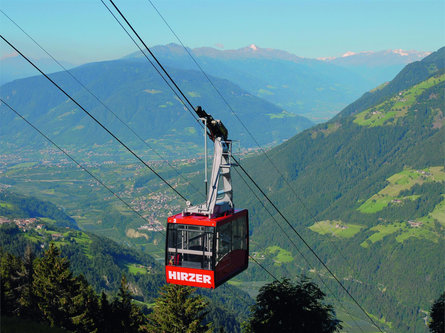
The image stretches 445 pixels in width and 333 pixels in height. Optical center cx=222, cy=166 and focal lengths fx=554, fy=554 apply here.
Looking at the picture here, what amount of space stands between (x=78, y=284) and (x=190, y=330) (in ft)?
37.1

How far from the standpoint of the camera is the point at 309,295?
45469mm

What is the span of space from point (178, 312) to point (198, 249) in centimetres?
2081

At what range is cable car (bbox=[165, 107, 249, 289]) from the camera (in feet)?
103

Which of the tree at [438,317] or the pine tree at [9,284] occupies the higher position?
the pine tree at [9,284]

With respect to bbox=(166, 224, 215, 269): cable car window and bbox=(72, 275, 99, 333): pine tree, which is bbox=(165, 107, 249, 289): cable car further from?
bbox=(72, 275, 99, 333): pine tree

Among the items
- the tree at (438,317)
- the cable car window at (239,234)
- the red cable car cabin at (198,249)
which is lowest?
the tree at (438,317)

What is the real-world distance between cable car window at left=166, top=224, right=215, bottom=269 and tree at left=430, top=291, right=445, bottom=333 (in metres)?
25.7

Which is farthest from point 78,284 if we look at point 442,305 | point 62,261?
point 442,305

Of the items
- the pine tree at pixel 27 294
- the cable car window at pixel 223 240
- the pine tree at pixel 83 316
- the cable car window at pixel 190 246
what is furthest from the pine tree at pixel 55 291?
the cable car window at pixel 223 240

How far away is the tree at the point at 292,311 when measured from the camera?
4431 centimetres

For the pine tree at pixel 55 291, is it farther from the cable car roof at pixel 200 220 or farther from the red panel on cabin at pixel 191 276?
the cable car roof at pixel 200 220

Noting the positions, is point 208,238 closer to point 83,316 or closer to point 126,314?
point 83,316

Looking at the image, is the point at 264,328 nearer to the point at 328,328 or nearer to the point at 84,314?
the point at 328,328

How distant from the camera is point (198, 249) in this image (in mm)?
31812
